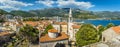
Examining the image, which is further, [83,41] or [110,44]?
[83,41]

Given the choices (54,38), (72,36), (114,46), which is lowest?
(72,36)

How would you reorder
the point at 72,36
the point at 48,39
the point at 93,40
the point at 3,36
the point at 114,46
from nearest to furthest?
the point at 114,46 < the point at 48,39 < the point at 93,40 < the point at 3,36 < the point at 72,36

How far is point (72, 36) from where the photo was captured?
5719cm

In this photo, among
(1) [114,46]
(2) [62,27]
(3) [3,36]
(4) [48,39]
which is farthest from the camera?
(2) [62,27]

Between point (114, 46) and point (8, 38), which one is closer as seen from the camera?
point (114, 46)

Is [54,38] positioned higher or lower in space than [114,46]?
lower

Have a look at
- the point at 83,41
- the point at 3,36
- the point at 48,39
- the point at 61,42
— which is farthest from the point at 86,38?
the point at 3,36

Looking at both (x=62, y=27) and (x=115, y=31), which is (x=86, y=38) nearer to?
(x=115, y=31)

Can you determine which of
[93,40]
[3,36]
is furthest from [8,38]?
[93,40]

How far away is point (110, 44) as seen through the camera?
20.1 feet

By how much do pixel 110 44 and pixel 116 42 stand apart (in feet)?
0.64

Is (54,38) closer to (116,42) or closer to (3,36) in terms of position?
(3,36)

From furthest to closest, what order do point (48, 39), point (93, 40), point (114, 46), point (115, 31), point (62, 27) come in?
1. point (62, 27)
2. point (93, 40)
3. point (48, 39)
4. point (115, 31)
5. point (114, 46)

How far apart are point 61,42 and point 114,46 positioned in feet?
99.0
